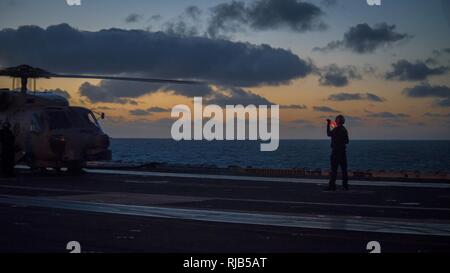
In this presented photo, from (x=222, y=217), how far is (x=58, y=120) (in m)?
14.9

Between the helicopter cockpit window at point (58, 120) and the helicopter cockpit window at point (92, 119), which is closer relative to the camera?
the helicopter cockpit window at point (58, 120)

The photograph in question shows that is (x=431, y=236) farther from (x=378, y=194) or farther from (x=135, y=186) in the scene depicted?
(x=135, y=186)

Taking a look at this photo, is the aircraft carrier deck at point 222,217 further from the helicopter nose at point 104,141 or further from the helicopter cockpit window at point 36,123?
the helicopter cockpit window at point 36,123

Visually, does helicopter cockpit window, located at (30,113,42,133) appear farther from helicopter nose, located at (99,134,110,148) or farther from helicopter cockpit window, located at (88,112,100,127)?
helicopter nose, located at (99,134,110,148)

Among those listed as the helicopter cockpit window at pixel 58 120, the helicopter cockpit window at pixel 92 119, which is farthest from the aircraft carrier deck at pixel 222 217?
the helicopter cockpit window at pixel 92 119

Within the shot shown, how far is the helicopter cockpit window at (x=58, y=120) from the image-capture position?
26.7 meters

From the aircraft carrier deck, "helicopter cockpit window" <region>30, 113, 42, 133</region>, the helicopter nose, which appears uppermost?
"helicopter cockpit window" <region>30, 113, 42, 133</region>

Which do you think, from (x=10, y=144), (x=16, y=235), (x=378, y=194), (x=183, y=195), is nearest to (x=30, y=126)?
(x=10, y=144)

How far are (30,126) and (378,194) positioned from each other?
48.0 feet

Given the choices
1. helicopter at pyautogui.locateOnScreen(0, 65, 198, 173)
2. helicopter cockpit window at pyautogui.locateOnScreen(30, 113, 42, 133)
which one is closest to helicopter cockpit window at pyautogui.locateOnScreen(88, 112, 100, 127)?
helicopter at pyautogui.locateOnScreen(0, 65, 198, 173)

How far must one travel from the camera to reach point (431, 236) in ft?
35.7

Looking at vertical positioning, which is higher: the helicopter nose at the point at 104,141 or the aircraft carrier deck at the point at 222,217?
the helicopter nose at the point at 104,141

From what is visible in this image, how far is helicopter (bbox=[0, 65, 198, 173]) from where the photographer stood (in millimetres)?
26453

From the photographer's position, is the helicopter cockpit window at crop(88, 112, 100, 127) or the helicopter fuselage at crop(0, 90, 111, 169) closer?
the helicopter fuselage at crop(0, 90, 111, 169)
